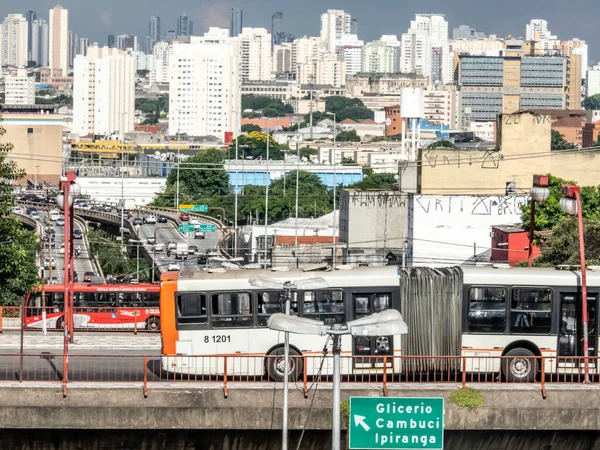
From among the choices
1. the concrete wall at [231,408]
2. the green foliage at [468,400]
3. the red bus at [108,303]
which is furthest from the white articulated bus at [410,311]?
the red bus at [108,303]

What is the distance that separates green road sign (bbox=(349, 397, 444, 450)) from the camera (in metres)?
18.9

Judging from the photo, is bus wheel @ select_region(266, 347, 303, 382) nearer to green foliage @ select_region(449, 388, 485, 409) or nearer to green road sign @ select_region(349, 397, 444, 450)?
green foliage @ select_region(449, 388, 485, 409)

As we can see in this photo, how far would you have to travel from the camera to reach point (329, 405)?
20.9 meters

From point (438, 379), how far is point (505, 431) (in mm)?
2108

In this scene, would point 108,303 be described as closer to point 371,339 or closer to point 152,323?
point 152,323

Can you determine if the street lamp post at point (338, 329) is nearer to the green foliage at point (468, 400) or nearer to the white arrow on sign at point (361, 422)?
the white arrow on sign at point (361, 422)

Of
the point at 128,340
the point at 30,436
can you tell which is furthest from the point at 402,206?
the point at 30,436

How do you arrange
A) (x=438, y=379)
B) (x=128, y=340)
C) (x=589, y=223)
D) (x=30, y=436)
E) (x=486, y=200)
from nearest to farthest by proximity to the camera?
(x=30, y=436), (x=438, y=379), (x=128, y=340), (x=589, y=223), (x=486, y=200)

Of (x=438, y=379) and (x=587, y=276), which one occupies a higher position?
(x=587, y=276)

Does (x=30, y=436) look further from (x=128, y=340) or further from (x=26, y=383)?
(x=128, y=340)

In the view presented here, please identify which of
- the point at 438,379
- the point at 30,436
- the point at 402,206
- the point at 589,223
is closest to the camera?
the point at 30,436

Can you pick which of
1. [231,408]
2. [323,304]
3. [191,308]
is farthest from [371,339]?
[231,408]

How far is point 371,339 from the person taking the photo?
23.9 meters

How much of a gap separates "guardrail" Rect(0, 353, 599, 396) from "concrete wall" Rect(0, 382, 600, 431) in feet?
3.04
